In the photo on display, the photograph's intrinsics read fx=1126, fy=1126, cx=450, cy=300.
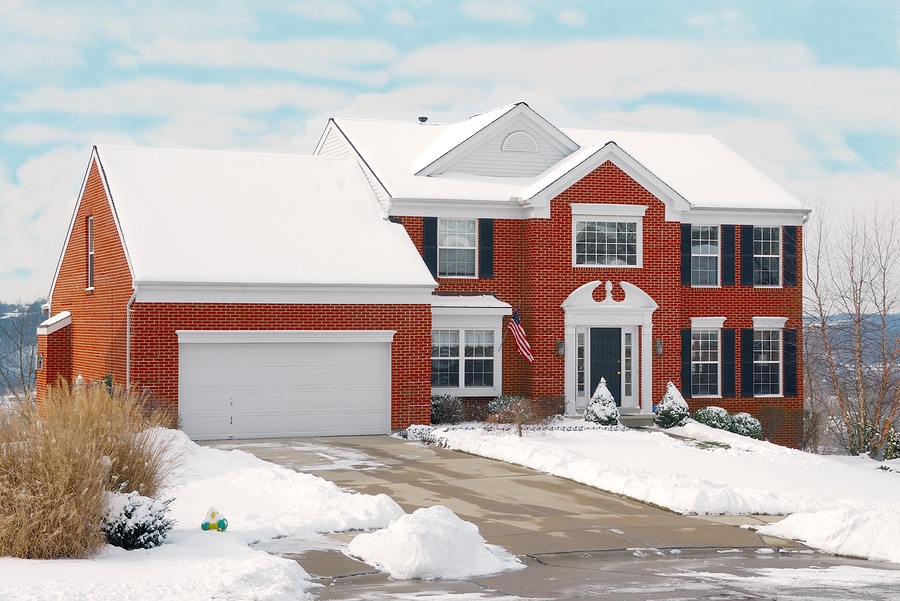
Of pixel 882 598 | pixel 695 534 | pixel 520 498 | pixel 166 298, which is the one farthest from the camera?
pixel 166 298

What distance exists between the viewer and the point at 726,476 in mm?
20359

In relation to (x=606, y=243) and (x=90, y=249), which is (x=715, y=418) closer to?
(x=606, y=243)

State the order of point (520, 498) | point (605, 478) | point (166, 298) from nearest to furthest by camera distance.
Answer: point (520, 498)
point (605, 478)
point (166, 298)

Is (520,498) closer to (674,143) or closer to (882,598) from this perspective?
(882,598)

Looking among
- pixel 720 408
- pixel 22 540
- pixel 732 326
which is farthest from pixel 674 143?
pixel 22 540

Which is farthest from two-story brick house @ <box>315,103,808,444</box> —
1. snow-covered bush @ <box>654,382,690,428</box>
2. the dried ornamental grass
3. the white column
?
the dried ornamental grass

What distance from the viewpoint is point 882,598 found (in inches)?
449

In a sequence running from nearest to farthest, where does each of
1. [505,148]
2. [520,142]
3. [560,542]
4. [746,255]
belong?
[560,542] < [505,148] < [520,142] < [746,255]

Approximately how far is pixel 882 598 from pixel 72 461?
8506mm

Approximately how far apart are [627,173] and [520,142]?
124 inches

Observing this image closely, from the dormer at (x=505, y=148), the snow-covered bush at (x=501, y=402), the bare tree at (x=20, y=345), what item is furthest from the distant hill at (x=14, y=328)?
the snow-covered bush at (x=501, y=402)

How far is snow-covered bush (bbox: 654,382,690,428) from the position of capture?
94.2 feet

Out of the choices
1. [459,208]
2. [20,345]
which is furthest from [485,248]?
[20,345]

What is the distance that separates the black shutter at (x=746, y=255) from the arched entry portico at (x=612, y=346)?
12.2ft
